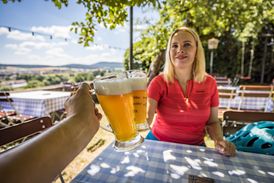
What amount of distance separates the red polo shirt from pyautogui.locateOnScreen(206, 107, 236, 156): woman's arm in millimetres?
63

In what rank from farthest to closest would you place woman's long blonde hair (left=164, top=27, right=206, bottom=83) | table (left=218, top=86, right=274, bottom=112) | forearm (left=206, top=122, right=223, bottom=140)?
table (left=218, top=86, right=274, bottom=112) < woman's long blonde hair (left=164, top=27, right=206, bottom=83) < forearm (left=206, top=122, right=223, bottom=140)

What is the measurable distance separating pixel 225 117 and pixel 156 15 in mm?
3716

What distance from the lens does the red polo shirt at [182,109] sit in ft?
4.84

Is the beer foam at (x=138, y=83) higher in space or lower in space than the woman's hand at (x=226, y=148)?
higher

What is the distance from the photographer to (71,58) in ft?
31.7

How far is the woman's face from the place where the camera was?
1.55m

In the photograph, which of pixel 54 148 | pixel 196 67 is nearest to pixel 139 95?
pixel 54 148

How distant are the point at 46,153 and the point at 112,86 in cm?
28

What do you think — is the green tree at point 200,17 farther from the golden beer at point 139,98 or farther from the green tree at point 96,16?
the golden beer at point 139,98

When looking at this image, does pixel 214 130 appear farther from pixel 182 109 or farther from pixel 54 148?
pixel 54 148

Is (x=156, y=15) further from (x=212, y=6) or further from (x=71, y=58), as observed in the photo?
(x=71, y=58)

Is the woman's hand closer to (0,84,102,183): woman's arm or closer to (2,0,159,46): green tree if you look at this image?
(0,84,102,183): woman's arm

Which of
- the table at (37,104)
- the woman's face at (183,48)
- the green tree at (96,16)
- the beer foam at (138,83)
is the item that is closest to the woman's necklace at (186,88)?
the woman's face at (183,48)

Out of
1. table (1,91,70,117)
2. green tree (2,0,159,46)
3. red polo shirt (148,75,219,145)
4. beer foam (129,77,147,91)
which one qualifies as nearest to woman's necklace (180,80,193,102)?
red polo shirt (148,75,219,145)
